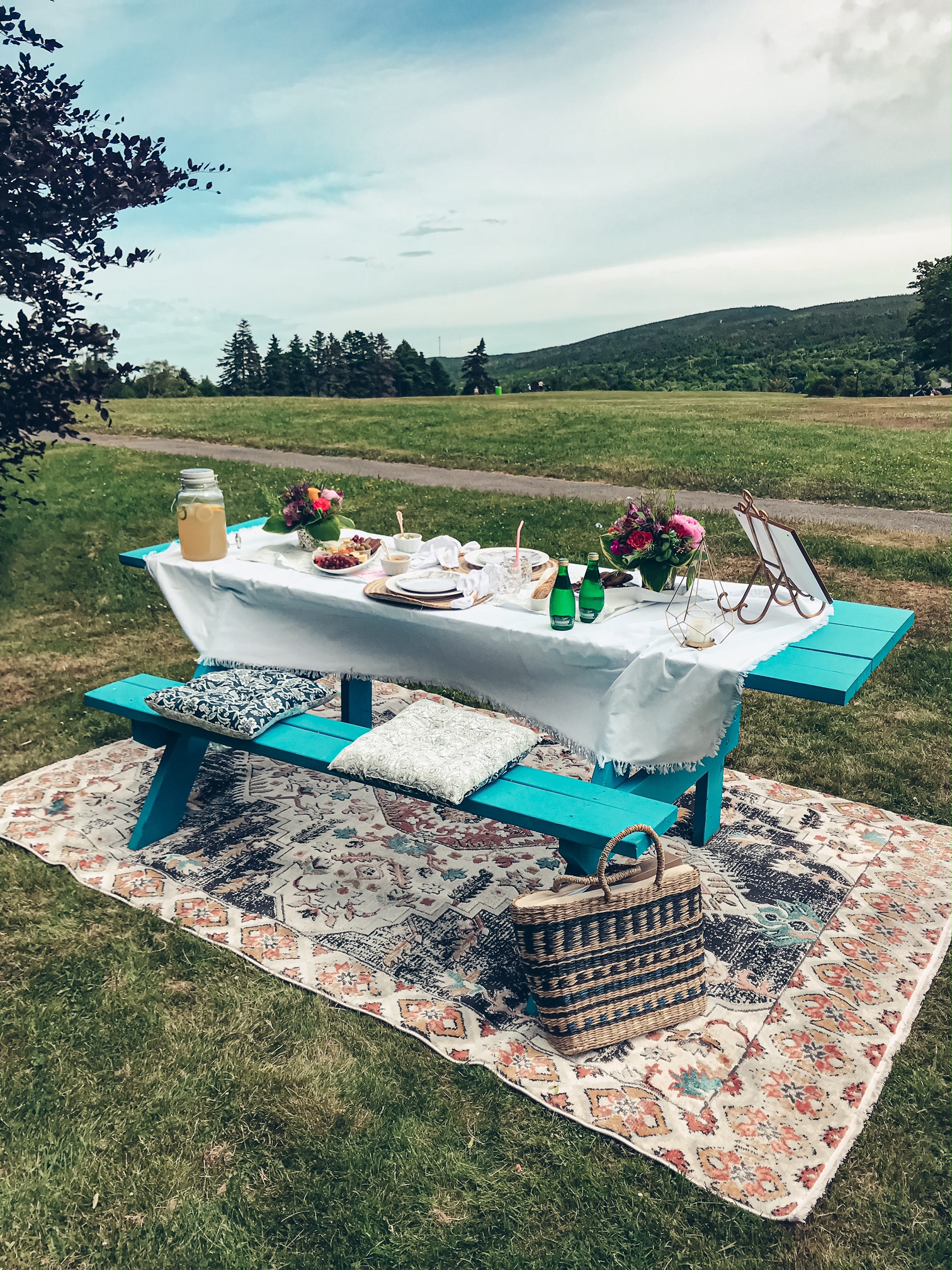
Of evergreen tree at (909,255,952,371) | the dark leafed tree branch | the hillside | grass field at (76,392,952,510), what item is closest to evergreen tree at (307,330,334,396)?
the hillside

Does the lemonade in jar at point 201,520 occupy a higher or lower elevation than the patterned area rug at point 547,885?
higher

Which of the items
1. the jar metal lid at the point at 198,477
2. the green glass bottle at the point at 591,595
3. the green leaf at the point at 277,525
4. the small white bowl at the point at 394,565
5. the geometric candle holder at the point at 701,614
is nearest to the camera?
the geometric candle holder at the point at 701,614

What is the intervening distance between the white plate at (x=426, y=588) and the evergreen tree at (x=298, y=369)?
48.6m

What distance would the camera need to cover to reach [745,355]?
190ft

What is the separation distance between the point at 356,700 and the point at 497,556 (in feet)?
3.85

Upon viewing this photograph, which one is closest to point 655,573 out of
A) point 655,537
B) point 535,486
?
point 655,537

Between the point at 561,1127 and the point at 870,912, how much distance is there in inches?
63.0

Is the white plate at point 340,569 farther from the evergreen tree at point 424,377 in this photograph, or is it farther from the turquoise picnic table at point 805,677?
the evergreen tree at point 424,377

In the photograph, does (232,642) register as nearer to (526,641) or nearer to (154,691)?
(154,691)

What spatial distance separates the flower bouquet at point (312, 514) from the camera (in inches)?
177

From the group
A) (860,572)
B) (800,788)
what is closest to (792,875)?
(800,788)

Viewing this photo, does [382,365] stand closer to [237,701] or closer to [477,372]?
[477,372]

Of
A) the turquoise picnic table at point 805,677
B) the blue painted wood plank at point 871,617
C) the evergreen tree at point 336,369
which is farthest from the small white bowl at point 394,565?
the evergreen tree at point 336,369

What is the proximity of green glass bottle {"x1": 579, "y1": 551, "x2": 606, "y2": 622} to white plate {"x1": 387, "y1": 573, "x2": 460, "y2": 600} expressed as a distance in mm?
560
